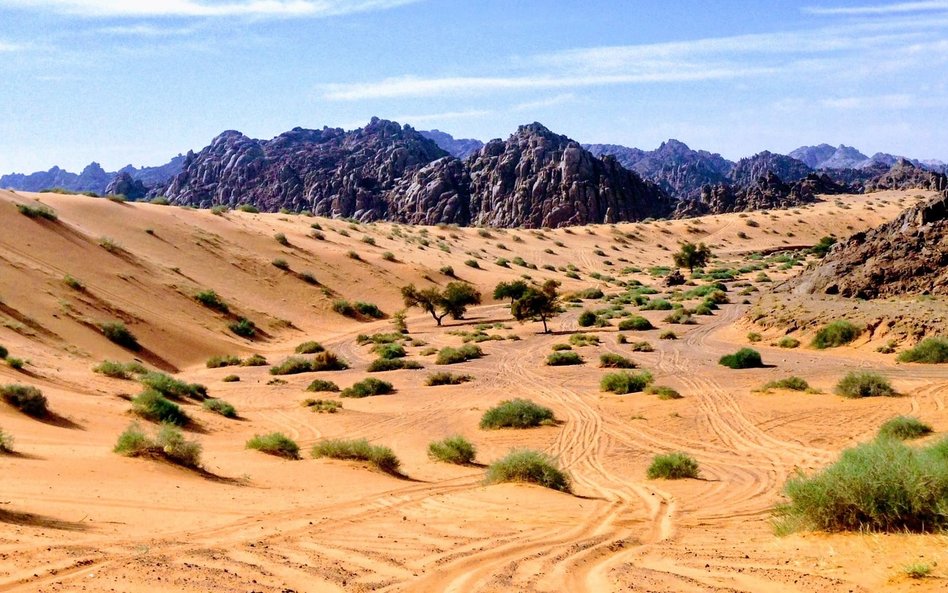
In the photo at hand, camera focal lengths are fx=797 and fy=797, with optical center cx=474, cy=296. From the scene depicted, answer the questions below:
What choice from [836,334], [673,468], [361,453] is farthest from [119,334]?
[836,334]

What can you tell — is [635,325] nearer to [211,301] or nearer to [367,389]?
[367,389]

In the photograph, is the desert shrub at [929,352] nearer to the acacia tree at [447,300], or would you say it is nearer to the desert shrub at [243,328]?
the acacia tree at [447,300]

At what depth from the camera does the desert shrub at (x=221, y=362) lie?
109ft

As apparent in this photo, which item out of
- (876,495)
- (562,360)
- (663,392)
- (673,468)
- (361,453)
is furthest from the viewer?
(562,360)

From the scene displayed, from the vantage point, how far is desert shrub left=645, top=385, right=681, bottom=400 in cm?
2266

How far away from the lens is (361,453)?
49.9ft

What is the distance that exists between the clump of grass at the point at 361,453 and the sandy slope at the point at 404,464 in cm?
32

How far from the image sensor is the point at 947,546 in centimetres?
728

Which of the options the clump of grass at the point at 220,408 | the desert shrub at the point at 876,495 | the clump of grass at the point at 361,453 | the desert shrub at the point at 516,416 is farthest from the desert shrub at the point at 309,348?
the desert shrub at the point at 876,495

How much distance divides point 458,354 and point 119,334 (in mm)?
13749

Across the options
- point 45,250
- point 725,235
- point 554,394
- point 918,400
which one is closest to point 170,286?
point 45,250

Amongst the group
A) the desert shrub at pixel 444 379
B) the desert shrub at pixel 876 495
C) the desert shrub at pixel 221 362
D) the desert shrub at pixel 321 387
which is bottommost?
the desert shrub at pixel 221 362

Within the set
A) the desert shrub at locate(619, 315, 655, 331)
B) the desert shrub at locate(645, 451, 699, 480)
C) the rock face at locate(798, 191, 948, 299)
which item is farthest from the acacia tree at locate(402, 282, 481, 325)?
the desert shrub at locate(645, 451, 699, 480)

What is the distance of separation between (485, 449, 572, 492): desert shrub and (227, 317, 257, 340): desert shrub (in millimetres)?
30358
